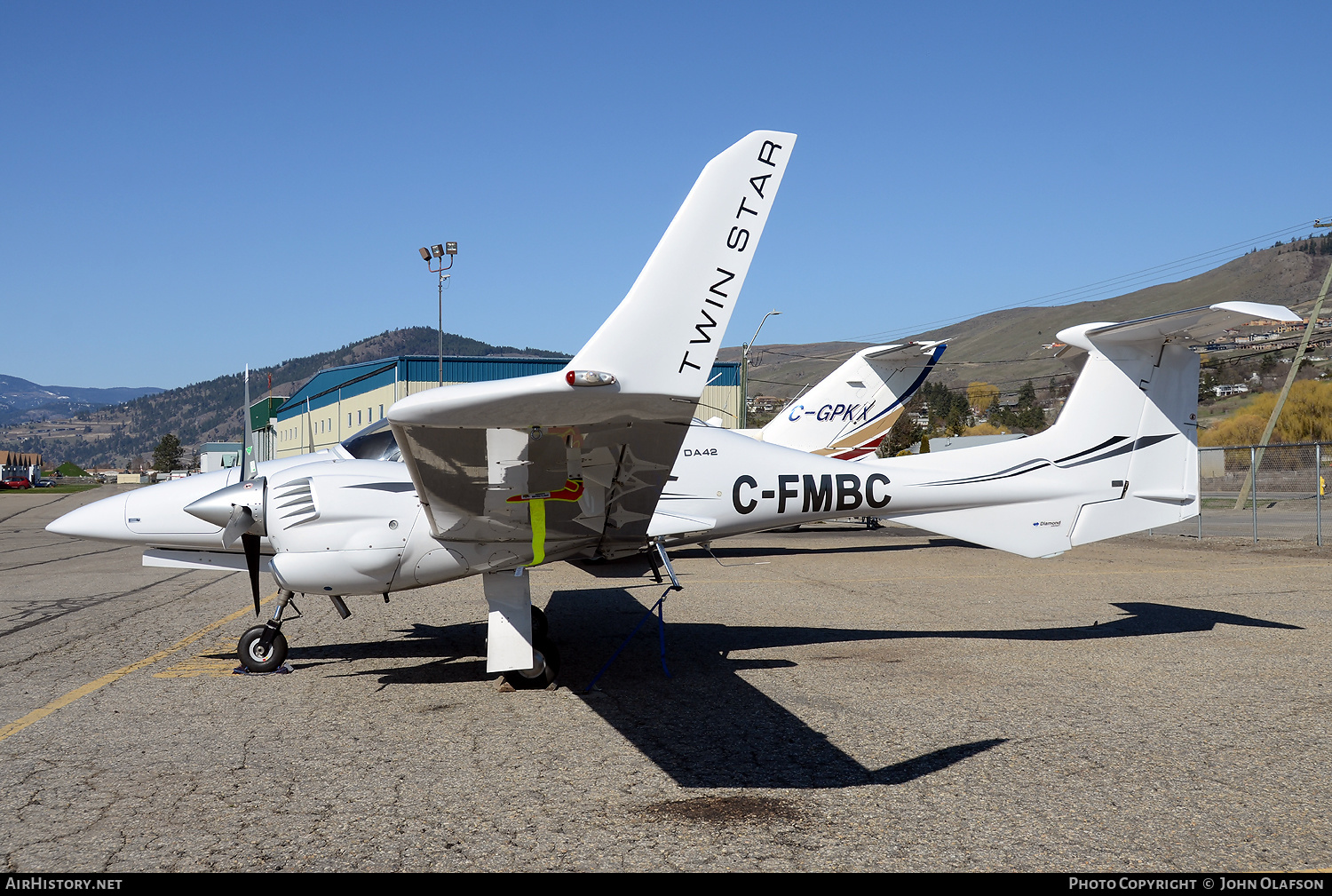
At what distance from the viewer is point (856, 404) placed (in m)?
19.7

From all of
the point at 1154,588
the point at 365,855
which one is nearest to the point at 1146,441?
the point at 1154,588

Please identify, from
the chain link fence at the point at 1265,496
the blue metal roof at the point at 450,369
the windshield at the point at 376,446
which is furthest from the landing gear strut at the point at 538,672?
the blue metal roof at the point at 450,369

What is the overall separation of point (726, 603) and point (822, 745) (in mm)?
6346

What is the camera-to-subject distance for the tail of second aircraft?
9398mm

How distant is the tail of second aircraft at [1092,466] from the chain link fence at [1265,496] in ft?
30.3

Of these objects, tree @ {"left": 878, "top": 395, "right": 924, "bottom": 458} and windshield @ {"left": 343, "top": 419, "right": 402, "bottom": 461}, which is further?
tree @ {"left": 878, "top": 395, "right": 924, "bottom": 458}

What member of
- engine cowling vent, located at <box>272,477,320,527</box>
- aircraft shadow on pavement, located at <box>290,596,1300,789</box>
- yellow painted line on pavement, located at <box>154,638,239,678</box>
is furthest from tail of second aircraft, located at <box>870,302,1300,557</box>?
yellow painted line on pavement, located at <box>154,638,239,678</box>

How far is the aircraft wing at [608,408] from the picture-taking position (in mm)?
4141

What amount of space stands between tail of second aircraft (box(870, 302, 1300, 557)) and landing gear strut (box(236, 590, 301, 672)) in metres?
6.15

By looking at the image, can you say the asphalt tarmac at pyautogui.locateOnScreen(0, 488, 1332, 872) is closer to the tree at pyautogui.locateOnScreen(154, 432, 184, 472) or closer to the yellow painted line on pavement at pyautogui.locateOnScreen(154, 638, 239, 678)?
the yellow painted line on pavement at pyautogui.locateOnScreen(154, 638, 239, 678)

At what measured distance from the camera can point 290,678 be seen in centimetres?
785

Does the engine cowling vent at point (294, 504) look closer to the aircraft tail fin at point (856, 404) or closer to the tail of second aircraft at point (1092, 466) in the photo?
the tail of second aircraft at point (1092, 466)

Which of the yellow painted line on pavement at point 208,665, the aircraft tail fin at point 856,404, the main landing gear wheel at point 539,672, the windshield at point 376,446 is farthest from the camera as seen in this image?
the aircraft tail fin at point 856,404

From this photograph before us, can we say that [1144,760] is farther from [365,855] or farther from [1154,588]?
[1154,588]
